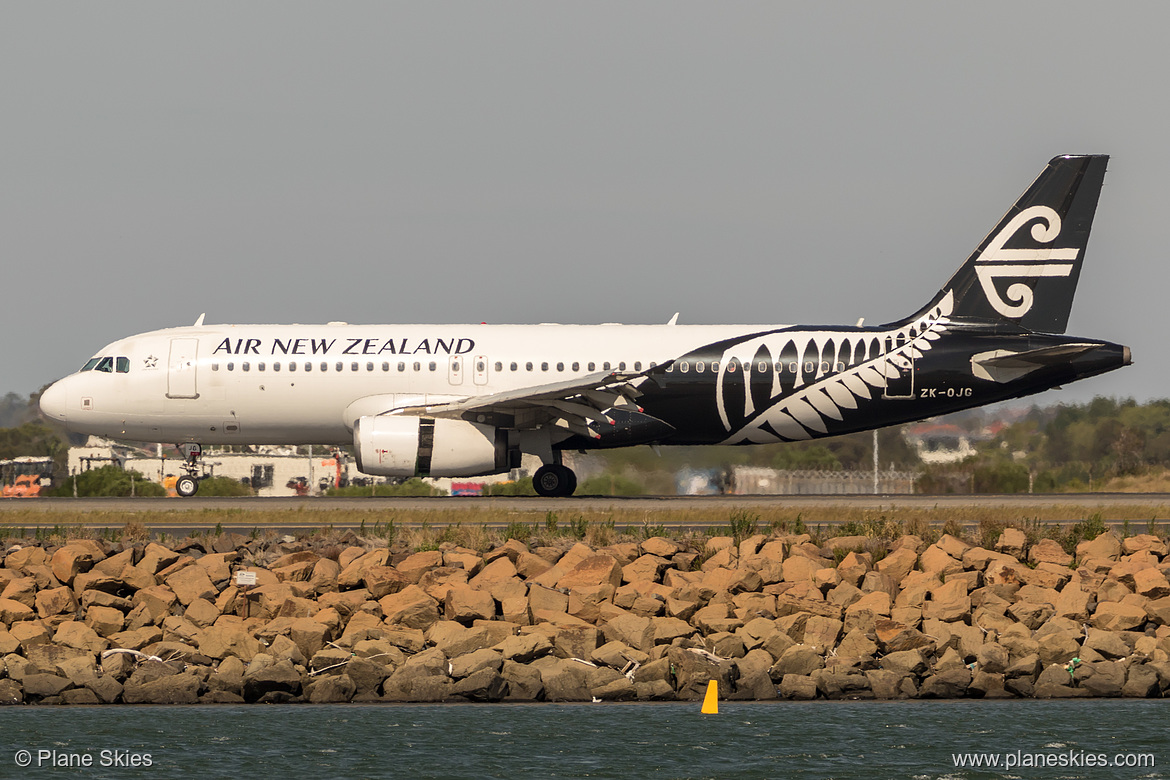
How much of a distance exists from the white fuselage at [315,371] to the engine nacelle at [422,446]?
53.4 inches

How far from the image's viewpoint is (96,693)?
1769 centimetres

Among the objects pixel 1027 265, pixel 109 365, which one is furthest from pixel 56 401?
pixel 1027 265

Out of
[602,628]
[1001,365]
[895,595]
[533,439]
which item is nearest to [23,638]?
[602,628]

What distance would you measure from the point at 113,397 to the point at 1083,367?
22403 mm

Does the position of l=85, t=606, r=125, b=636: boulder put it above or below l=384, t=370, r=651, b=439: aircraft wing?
below

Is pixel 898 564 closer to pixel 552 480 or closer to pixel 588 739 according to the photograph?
pixel 588 739

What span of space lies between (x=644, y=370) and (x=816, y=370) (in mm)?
3925

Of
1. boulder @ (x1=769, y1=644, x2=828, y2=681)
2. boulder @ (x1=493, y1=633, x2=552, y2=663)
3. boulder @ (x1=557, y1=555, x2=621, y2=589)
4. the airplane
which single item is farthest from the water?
the airplane

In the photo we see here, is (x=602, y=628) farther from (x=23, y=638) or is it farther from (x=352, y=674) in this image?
(x=23, y=638)

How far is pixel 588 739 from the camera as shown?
52.2 feet

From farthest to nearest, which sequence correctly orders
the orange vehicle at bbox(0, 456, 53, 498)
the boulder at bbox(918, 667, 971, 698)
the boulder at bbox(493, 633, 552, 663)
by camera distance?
the orange vehicle at bbox(0, 456, 53, 498)
the boulder at bbox(493, 633, 552, 663)
the boulder at bbox(918, 667, 971, 698)

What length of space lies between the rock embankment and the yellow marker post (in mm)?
383

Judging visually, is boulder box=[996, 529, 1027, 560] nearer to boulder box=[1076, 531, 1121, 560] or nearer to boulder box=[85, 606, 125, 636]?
boulder box=[1076, 531, 1121, 560]
